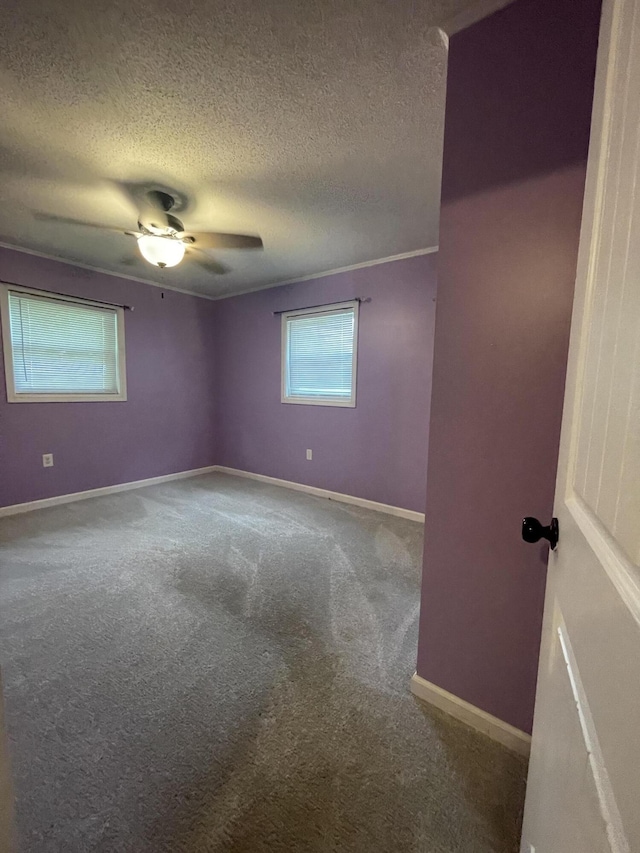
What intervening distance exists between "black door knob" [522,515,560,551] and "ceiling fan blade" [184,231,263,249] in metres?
2.29

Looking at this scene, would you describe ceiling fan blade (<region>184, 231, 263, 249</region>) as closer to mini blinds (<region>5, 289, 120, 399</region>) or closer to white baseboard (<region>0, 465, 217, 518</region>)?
mini blinds (<region>5, 289, 120, 399</region>)

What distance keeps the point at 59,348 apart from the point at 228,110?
2.93m

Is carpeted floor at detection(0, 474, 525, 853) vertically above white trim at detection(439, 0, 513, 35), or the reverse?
white trim at detection(439, 0, 513, 35)

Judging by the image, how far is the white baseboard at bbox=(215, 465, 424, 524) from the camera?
3.29 m

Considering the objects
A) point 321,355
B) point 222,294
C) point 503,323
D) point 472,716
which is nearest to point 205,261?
point 321,355

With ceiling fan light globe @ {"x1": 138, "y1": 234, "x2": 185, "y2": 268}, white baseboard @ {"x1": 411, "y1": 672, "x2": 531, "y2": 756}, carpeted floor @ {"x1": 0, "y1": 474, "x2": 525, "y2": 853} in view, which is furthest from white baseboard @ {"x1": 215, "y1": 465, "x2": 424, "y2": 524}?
ceiling fan light globe @ {"x1": 138, "y1": 234, "x2": 185, "y2": 268}

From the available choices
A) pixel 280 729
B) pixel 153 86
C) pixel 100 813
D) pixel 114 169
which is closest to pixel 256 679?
pixel 280 729

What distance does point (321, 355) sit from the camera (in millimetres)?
3803

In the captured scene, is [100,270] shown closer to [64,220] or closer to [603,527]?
[64,220]

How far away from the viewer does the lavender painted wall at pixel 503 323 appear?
97 cm

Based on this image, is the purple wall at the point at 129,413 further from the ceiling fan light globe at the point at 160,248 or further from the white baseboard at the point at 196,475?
the ceiling fan light globe at the point at 160,248

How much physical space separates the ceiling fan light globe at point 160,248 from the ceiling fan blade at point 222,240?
11 cm

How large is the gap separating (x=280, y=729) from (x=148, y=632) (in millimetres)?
839

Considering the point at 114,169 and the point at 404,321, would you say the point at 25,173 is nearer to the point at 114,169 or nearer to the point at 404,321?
the point at 114,169
